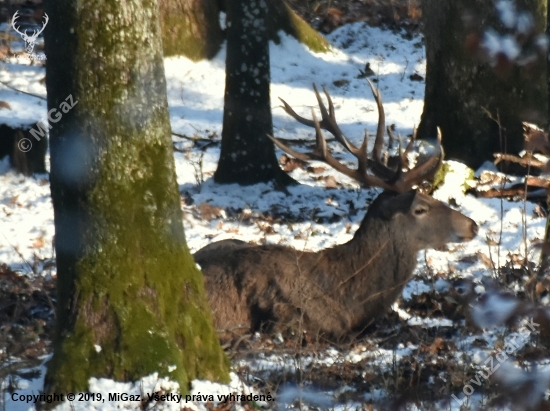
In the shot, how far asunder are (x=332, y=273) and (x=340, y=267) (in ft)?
0.31

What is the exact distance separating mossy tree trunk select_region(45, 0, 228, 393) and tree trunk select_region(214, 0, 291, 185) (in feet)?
18.3

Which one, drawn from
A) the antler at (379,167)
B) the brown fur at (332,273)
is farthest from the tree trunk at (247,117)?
the brown fur at (332,273)

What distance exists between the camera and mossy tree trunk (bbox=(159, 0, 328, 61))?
45.1ft

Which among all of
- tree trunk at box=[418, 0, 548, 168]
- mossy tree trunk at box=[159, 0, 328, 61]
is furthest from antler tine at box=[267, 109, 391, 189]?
mossy tree trunk at box=[159, 0, 328, 61]

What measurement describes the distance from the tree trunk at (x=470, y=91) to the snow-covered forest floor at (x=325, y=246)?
2.32 ft

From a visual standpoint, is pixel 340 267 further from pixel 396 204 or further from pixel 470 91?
pixel 470 91

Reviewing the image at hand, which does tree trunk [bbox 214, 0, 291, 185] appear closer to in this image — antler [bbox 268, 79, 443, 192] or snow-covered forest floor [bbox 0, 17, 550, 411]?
snow-covered forest floor [bbox 0, 17, 550, 411]

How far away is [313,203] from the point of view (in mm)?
10023

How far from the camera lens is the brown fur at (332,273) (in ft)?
23.0

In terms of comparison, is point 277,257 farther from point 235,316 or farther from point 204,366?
point 204,366

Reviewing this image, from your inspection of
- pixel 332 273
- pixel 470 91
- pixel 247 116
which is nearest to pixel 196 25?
pixel 247 116

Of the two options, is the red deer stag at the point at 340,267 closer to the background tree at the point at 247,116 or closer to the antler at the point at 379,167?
the antler at the point at 379,167

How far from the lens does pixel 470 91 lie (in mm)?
10477

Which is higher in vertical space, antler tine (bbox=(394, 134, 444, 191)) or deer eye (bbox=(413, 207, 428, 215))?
antler tine (bbox=(394, 134, 444, 191))
